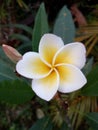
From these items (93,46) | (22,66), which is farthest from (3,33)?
(22,66)

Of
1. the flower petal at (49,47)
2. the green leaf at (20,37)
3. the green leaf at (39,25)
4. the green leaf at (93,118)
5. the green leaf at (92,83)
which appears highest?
the flower petal at (49,47)

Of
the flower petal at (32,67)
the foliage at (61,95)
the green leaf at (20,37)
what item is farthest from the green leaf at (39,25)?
the green leaf at (20,37)

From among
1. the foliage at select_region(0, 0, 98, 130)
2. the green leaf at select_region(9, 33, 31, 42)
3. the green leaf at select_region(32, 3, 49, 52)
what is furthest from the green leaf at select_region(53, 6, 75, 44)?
the green leaf at select_region(9, 33, 31, 42)

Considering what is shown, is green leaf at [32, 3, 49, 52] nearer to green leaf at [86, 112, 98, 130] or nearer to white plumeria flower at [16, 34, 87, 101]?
white plumeria flower at [16, 34, 87, 101]

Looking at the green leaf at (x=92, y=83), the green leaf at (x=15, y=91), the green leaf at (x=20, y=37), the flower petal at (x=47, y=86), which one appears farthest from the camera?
the green leaf at (x=20, y=37)

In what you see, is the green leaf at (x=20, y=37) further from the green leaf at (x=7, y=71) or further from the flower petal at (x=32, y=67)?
the flower petal at (x=32, y=67)

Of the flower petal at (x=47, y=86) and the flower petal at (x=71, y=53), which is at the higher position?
the flower petal at (x=71, y=53)

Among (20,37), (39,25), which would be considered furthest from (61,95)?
(20,37)

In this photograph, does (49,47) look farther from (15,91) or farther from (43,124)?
(43,124)
